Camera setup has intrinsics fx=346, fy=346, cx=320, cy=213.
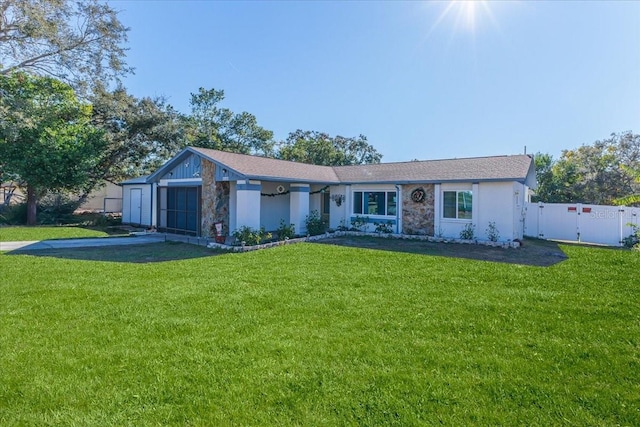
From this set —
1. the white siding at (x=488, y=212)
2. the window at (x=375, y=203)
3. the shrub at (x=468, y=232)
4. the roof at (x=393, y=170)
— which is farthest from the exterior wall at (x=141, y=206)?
the shrub at (x=468, y=232)

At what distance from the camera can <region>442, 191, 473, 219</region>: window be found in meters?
14.3

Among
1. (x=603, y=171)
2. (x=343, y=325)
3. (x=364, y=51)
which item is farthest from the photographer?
(x=603, y=171)

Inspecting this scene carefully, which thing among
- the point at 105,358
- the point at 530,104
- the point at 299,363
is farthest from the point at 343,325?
the point at 530,104

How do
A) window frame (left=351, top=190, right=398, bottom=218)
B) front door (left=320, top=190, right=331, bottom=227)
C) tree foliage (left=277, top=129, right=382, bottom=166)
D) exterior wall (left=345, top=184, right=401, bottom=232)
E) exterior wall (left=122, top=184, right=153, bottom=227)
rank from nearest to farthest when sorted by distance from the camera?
1. exterior wall (left=345, top=184, right=401, bottom=232)
2. window frame (left=351, top=190, right=398, bottom=218)
3. front door (left=320, top=190, right=331, bottom=227)
4. exterior wall (left=122, top=184, right=153, bottom=227)
5. tree foliage (left=277, top=129, right=382, bottom=166)

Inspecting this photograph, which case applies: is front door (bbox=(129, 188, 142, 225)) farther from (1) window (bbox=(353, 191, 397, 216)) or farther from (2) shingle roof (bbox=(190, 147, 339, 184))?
(1) window (bbox=(353, 191, 397, 216))

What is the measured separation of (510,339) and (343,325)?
2.16 meters

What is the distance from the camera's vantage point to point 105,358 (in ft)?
12.8

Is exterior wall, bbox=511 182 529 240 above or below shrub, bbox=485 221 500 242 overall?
above

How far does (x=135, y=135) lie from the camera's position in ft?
82.0

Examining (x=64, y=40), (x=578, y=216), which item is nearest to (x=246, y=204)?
(x=64, y=40)

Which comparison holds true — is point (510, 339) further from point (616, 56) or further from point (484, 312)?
point (616, 56)

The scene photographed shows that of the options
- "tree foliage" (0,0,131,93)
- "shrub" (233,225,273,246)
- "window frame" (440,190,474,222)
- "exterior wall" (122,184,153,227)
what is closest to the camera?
"shrub" (233,225,273,246)

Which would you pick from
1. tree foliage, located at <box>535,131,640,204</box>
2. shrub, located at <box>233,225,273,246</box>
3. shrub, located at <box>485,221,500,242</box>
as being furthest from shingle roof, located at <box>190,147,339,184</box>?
tree foliage, located at <box>535,131,640,204</box>

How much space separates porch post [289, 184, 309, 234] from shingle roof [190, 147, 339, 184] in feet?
1.94
